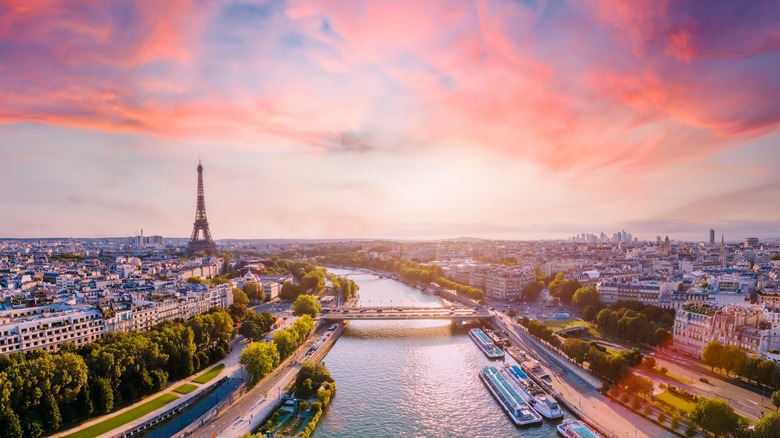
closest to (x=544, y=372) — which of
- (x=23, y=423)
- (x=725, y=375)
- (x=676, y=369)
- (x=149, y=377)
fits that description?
(x=676, y=369)

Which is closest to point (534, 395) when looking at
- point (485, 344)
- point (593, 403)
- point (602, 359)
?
point (593, 403)

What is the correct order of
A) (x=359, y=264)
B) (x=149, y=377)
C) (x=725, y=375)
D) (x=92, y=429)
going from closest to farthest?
(x=92, y=429), (x=149, y=377), (x=725, y=375), (x=359, y=264)

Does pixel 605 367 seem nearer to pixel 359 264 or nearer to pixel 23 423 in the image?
pixel 23 423

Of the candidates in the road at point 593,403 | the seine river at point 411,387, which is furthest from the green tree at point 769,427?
the seine river at point 411,387

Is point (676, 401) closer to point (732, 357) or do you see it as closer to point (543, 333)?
point (732, 357)

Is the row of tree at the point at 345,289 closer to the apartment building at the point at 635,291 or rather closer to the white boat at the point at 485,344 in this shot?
the white boat at the point at 485,344

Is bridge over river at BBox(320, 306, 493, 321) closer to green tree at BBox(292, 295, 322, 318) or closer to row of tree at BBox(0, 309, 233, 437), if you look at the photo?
green tree at BBox(292, 295, 322, 318)
